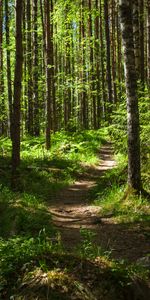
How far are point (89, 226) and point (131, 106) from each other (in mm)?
2800

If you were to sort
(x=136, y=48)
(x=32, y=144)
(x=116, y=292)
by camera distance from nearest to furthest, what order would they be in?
(x=116, y=292) < (x=136, y=48) < (x=32, y=144)

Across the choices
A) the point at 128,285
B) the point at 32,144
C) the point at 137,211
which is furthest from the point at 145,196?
the point at 32,144

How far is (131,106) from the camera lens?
994 centimetres

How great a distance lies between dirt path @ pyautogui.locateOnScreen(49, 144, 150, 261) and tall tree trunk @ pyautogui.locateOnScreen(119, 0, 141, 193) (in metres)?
1.21

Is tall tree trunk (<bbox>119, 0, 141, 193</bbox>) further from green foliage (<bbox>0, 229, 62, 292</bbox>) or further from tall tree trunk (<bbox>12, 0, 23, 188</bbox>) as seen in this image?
green foliage (<bbox>0, 229, 62, 292</bbox>)

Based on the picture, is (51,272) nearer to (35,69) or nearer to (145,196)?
(145,196)

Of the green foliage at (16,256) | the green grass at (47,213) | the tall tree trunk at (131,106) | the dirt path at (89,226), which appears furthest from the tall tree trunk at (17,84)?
the green foliage at (16,256)

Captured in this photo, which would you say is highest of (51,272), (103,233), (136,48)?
(136,48)

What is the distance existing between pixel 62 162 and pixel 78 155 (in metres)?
1.79

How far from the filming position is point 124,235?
8.23 meters

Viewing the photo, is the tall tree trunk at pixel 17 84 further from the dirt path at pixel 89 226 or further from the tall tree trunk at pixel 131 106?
the tall tree trunk at pixel 131 106

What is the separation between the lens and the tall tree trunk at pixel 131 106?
9.90 meters

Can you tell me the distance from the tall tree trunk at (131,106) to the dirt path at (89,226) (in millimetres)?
1214

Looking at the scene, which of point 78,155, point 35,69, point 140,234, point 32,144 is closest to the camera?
point 140,234
